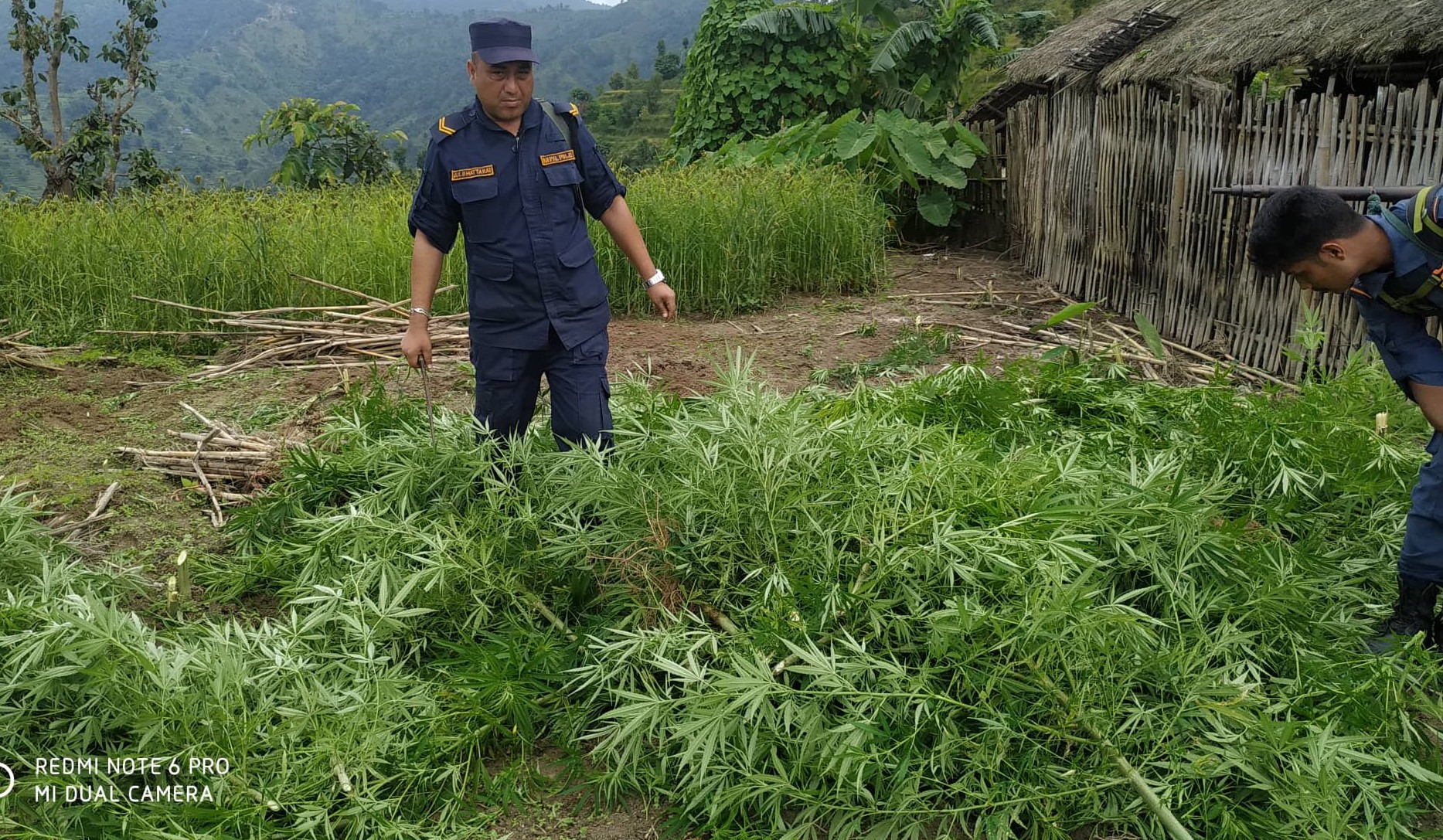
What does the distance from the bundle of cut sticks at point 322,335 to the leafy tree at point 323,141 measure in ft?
19.9

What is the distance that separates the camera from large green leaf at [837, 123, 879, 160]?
10266mm

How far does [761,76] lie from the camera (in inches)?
507

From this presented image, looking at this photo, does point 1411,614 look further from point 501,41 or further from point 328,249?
point 328,249

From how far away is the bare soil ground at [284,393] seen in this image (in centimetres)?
404

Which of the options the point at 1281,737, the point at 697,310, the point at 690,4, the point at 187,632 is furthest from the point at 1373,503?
the point at 690,4

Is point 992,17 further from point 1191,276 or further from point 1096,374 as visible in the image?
point 1096,374

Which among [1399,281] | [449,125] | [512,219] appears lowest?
[1399,281]

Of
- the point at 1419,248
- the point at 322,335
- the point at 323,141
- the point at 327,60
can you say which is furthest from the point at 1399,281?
the point at 327,60

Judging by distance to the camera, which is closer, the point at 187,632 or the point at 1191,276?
the point at 187,632

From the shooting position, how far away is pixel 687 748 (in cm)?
251

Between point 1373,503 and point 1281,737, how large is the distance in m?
1.65

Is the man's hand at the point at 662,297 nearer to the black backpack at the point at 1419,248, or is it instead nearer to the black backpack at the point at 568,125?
the black backpack at the point at 568,125

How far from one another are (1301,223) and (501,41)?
8.17 ft

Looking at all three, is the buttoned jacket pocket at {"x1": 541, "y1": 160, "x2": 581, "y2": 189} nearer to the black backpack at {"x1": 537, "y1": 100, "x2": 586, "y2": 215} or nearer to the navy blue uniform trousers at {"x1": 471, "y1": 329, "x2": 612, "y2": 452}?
the black backpack at {"x1": 537, "y1": 100, "x2": 586, "y2": 215}
